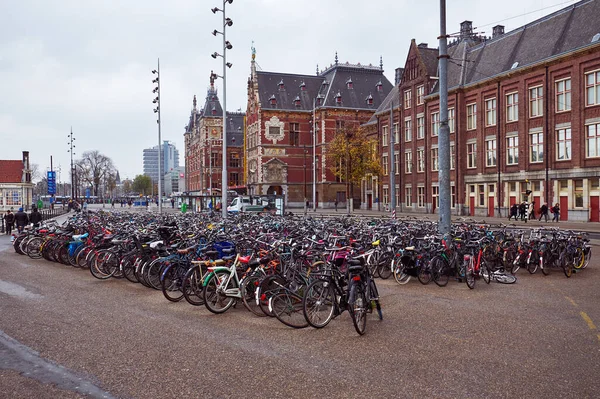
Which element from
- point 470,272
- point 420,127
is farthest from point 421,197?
point 470,272

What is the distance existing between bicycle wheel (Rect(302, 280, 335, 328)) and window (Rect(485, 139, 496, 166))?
3664 cm

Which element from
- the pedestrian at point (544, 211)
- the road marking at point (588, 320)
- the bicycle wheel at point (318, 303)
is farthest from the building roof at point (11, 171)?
the road marking at point (588, 320)

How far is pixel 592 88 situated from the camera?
32750 mm

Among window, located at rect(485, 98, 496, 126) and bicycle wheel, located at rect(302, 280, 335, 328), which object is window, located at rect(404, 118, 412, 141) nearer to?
window, located at rect(485, 98, 496, 126)

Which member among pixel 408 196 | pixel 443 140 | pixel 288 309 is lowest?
pixel 288 309

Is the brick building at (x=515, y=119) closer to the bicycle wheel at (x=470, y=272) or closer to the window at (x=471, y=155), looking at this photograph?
the window at (x=471, y=155)

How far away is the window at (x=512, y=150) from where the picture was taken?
38.9 meters

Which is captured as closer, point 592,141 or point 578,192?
point 592,141

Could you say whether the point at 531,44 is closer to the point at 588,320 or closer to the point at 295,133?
Answer: the point at 588,320

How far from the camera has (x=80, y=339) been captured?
7508 millimetres

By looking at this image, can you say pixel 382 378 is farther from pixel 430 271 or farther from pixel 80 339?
pixel 430 271

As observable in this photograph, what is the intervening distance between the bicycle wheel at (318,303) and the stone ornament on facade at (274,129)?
6748 cm

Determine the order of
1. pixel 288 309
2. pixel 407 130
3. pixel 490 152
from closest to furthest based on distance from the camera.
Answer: pixel 288 309 < pixel 490 152 < pixel 407 130

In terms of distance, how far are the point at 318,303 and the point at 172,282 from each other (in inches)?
143
